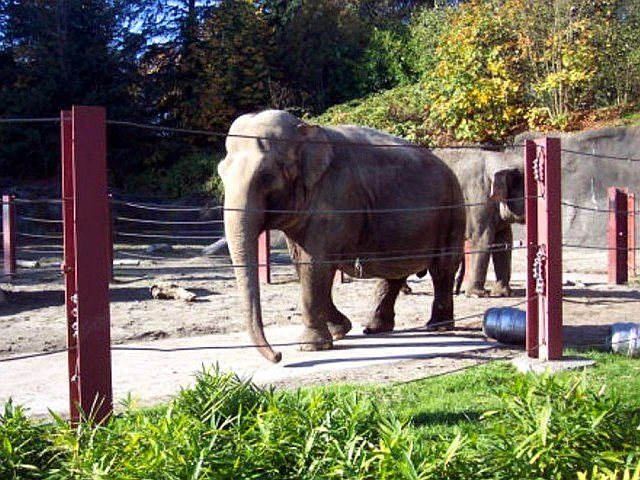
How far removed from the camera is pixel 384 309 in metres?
8.70

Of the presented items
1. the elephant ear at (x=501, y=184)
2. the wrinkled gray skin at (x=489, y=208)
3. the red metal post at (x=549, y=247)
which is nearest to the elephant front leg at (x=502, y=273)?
the wrinkled gray skin at (x=489, y=208)

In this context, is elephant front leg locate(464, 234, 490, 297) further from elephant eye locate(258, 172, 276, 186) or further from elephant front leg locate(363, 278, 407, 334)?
elephant eye locate(258, 172, 276, 186)

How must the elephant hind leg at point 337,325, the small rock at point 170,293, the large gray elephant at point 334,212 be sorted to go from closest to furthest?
the large gray elephant at point 334,212 < the elephant hind leg at point 337,325 < the small rock at point 170,293

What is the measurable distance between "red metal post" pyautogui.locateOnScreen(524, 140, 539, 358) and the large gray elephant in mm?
594

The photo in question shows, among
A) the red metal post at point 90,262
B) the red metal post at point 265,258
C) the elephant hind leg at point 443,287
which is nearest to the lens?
the red metal post at point 90,262

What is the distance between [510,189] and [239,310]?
4142 millimetres

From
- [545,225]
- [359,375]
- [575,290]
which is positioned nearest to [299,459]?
[359,375]

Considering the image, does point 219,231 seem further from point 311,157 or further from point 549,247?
point 549,247

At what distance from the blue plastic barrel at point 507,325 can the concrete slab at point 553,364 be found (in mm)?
852

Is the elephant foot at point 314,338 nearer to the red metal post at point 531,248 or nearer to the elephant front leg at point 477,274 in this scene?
the red metal post at point 531,248

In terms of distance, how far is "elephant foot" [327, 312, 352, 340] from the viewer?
→ 820cm

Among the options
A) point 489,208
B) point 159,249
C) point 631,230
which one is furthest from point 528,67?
point 489,208

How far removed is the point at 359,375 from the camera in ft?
21.1

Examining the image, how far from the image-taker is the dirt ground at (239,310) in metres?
7.67
